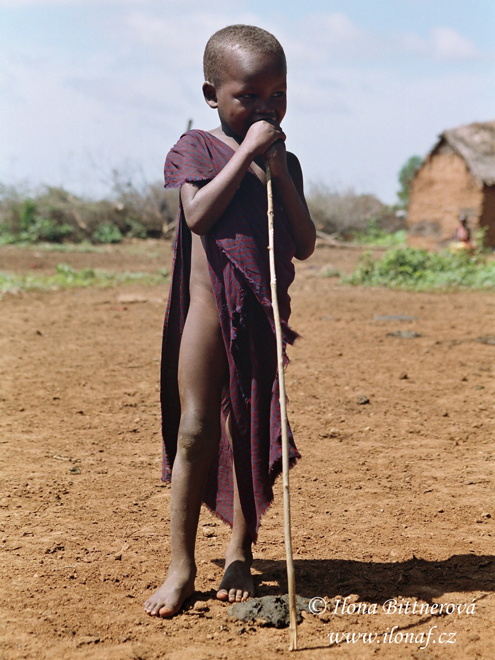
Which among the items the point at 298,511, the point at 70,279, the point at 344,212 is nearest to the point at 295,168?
the point at 298,511

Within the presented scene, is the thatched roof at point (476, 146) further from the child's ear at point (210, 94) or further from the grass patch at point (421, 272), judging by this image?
the child's ear at point (210, 94)

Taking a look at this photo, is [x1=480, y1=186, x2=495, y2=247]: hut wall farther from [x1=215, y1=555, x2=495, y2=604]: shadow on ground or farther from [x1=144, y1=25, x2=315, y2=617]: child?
[x1=144, y1=25, x2=315, y2=617]: child

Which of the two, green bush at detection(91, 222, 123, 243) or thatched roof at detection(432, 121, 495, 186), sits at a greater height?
thatched roof at detection(432, 121, 495, 186)

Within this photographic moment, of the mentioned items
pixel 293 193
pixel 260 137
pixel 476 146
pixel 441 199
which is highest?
pixel 476 146

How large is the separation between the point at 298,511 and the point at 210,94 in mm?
1711

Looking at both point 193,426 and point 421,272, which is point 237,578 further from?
point 421,272

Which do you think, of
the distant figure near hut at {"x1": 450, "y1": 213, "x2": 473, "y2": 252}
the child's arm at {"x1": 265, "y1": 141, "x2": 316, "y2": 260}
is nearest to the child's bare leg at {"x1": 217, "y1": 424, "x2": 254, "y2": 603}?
the child's arm at {"x1": 265, "y1": 141, "x2": 316, "y2": 260}

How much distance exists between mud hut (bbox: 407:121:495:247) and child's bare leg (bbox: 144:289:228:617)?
12.9 meters

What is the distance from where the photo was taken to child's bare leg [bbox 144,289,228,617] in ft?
7.23

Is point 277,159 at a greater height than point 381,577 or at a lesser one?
greater

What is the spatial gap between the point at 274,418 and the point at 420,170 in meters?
15.1

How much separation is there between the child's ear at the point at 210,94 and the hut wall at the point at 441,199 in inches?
523

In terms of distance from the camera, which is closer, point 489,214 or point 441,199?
point 489,214

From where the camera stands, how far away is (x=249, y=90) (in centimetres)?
212
